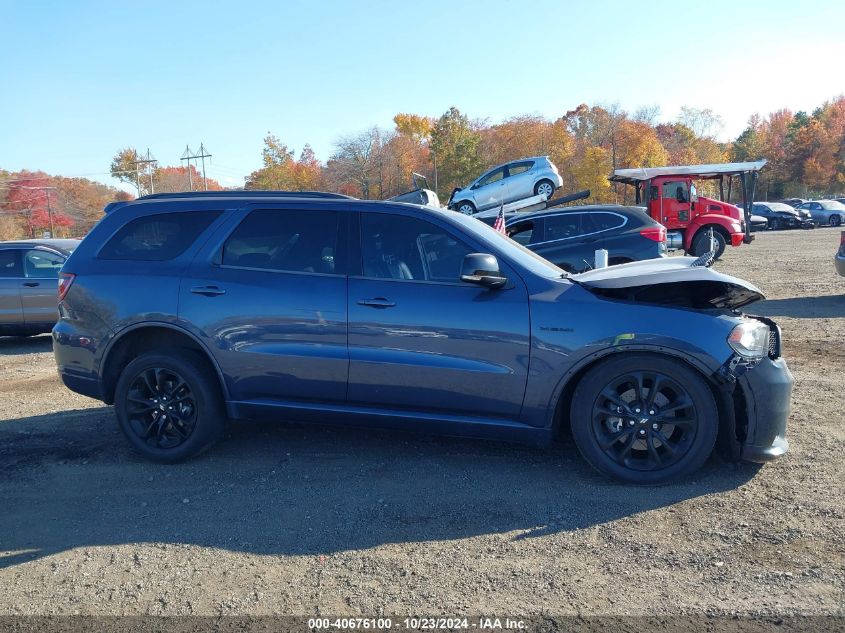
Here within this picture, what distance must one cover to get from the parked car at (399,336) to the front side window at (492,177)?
1663 centimetres

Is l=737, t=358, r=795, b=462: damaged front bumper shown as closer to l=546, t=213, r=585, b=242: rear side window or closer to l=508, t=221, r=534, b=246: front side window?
l=546, t=213, r=585, b=242: rear side window

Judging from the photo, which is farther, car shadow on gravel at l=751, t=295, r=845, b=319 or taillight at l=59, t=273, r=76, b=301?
car shadow on gravel at l=751, t=295, r=845, b=319

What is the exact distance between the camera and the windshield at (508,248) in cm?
440

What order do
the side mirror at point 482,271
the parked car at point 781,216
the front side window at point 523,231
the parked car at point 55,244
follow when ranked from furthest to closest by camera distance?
1. the parked car at point 781,216
2. the front side window at point 523,231
3. the parked car at point 55,244
4. the side mirror at point 482,271

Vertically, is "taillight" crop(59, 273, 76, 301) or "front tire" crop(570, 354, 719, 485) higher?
"taillight" crop(59, 273, 76, 301)

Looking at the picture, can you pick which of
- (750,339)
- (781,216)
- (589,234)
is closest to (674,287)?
(750,339)

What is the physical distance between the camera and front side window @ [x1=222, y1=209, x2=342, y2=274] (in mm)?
4617

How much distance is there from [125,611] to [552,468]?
266 cm

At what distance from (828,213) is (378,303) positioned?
44.6 metres

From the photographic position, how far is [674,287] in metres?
4.30

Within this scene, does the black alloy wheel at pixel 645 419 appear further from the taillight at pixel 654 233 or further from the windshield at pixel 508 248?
the taillight at pixel 654 233

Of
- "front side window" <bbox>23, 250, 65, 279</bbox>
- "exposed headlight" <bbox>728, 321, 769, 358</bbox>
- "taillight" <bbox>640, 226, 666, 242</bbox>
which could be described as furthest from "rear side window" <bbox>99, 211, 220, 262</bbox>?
"taillight" <bbox>640, 226, 666, 242</bbox>

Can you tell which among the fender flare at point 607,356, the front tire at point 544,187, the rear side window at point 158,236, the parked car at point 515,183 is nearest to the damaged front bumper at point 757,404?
the fender flare at point 607,356

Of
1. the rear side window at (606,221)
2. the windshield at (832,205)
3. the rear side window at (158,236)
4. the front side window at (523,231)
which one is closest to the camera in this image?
the rear side window at (158,236)
